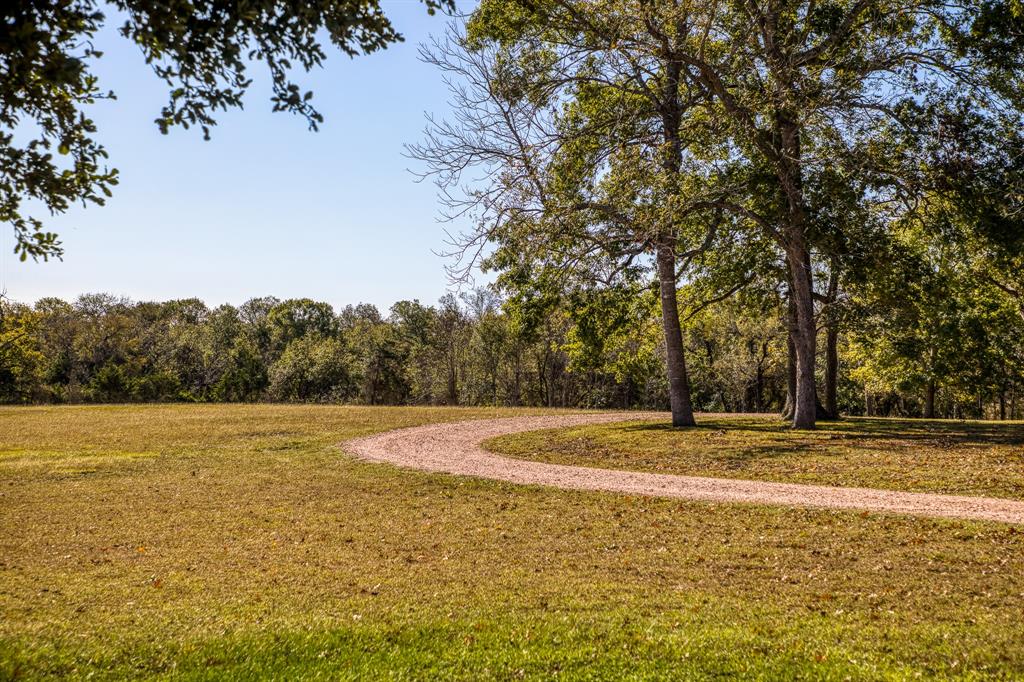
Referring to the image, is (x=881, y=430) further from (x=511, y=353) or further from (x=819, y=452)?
(x=511, y=353)

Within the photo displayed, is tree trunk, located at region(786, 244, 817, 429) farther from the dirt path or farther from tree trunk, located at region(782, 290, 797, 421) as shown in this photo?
the dirt path

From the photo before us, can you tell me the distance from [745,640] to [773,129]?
18.9 metres

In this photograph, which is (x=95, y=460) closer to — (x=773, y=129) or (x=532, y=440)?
(x=532, y=440)

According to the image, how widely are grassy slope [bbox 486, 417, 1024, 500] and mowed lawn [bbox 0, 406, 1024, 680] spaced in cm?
73

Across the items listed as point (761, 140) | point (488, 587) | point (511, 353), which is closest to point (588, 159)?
point (761, 140)

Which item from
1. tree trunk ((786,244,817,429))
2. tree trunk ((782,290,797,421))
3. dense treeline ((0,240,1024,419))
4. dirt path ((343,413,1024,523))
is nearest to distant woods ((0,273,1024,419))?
dense treeline ((0,240,1024,419))

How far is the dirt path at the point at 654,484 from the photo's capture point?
A: 12117 mm

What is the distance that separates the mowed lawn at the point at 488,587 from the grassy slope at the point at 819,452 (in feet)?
2.39

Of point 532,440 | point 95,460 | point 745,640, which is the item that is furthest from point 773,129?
point 95,460

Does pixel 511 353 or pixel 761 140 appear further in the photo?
pixel 511 353

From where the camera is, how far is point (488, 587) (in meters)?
8.03

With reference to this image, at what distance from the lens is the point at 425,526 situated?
1158cm

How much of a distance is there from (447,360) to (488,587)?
67378 mm

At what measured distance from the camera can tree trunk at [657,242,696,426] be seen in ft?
81.5
